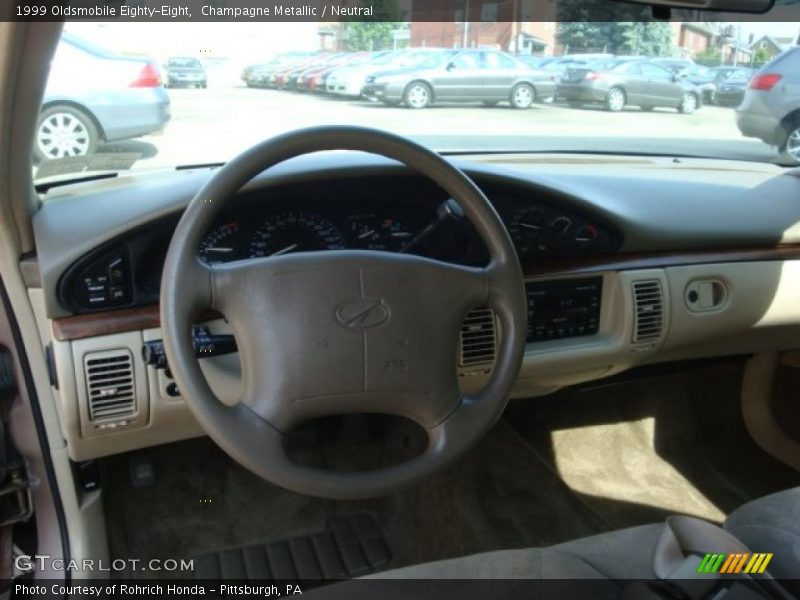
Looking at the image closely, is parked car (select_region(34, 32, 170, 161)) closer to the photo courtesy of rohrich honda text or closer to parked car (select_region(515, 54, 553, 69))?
the photo courtesy of rohrich honda text

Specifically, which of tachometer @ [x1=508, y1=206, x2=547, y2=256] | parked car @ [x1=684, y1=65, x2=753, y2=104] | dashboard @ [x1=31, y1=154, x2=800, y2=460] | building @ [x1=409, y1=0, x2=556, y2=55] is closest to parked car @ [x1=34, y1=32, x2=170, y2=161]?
dashboard @ [x1=31, y1=154, x2=800, y2=460]

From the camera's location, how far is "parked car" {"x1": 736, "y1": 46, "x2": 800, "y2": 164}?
112 inches

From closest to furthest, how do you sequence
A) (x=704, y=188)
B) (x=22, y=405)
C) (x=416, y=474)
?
1. (x=416, y=474)
2. (x=22, y=405)
3. (x=704, y=188)

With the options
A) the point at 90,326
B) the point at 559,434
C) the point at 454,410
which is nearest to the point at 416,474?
the point at 454,410

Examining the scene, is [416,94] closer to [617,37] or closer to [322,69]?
[322,69]

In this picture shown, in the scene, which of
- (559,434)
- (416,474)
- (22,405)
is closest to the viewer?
(416,474)

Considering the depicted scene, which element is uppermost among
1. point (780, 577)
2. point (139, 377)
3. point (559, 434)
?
point (139, 377)

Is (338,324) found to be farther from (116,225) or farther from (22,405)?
(22,405)

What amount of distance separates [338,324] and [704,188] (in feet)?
5.48

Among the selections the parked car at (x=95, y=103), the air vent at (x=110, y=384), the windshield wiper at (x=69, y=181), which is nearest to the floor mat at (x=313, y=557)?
the air vent at (x=110, y=384)

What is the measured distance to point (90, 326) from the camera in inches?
74.6

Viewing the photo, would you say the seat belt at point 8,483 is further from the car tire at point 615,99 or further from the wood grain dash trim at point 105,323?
the car tire at point 615,99

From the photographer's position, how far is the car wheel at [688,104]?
2873 millimetres

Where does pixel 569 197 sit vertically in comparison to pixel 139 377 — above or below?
above
